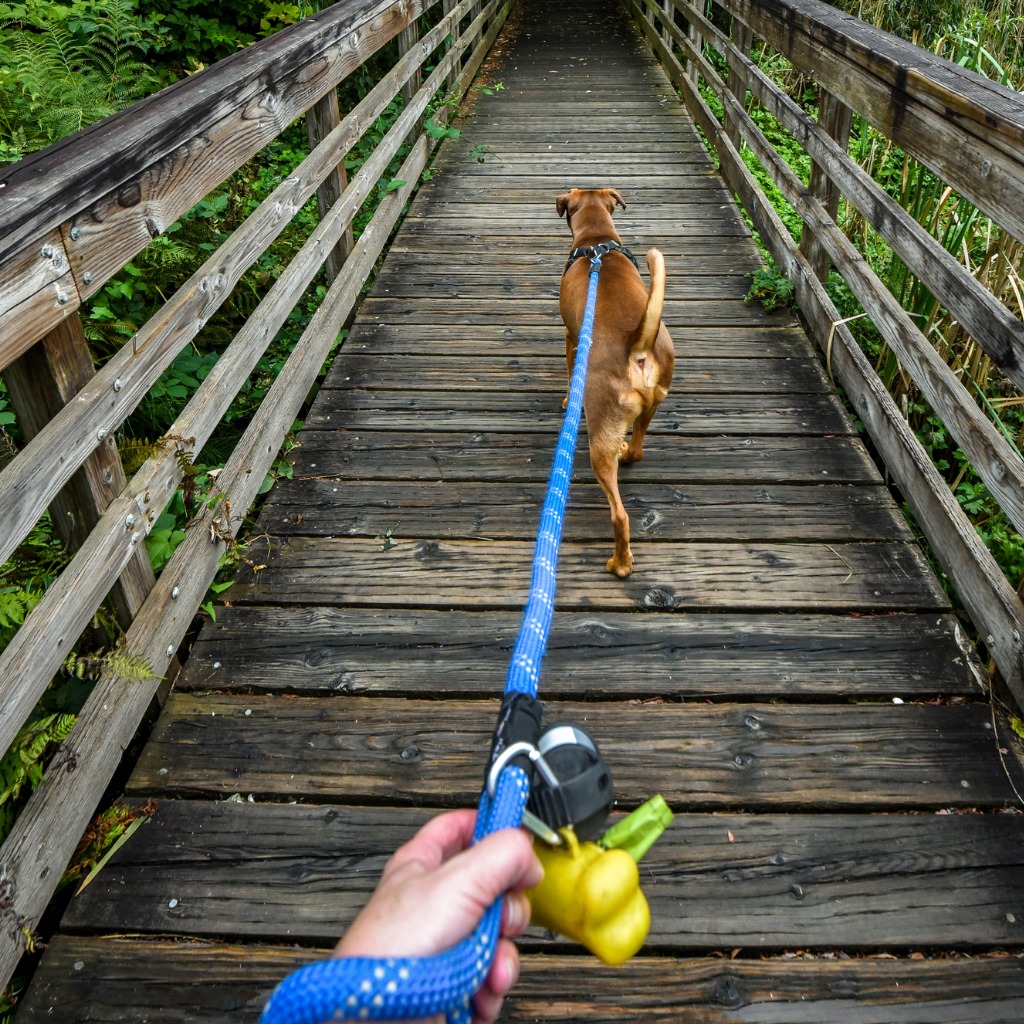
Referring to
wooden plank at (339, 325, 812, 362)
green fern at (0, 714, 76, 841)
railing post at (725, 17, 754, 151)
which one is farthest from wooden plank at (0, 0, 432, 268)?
railing post at (725, 17, 754, 151)

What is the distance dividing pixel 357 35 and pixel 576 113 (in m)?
4.61

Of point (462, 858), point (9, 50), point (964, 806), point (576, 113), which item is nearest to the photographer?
point (462, 858)

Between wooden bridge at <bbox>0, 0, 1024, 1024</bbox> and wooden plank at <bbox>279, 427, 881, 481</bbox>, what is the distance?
0.02 metres

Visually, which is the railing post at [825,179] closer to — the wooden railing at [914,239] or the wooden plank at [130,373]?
the wooden railing at [914,239]

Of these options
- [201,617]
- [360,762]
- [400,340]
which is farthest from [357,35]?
[360,762]

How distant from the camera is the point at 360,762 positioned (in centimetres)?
204

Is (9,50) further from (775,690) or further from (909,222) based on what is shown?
(775,690)

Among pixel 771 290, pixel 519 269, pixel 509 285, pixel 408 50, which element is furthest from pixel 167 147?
pixel 408 50

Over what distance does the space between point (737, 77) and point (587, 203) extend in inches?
112

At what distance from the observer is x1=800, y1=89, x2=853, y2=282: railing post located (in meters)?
3.62

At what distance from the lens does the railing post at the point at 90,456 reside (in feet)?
5.60

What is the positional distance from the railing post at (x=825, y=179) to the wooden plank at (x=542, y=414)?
87 cm

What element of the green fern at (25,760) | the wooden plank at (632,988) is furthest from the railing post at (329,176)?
the wooden plank at (632,988)

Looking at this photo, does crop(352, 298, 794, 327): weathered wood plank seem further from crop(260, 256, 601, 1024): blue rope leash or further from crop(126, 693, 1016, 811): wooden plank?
crop(260, 256, 601, 1024): blue rope leash
